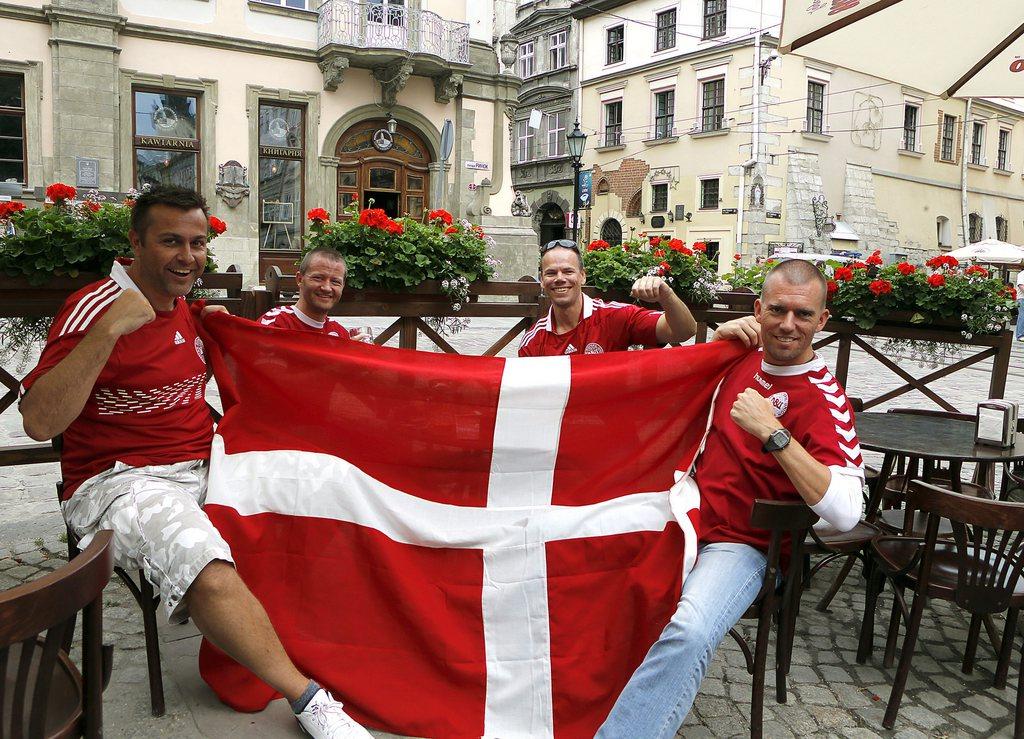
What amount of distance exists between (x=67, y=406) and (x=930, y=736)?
313 centimetres

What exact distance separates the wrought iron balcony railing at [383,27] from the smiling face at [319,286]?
1472 centimetres

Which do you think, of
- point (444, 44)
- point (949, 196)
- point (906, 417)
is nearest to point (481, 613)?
point (906, 417)

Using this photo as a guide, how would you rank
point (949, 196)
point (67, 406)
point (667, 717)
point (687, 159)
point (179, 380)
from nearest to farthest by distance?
point (667, 717), point (67, 406), point (179, 380), point (687, 159), point (949, 196)

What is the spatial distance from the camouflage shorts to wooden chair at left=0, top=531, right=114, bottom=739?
44 cm

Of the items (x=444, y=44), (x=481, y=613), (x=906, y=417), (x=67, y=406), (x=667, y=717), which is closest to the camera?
(x=667, y=717)

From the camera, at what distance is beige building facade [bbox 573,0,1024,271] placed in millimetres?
26969

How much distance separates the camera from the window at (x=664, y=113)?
1184 inches

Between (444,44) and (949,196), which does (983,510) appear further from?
(949,196)

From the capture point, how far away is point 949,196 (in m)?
31.6

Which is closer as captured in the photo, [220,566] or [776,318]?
[220,566]

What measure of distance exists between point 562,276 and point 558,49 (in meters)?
34.4

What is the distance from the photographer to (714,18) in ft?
92.9

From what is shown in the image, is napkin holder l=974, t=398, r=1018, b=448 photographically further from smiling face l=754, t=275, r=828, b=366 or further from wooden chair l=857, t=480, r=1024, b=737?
smiling face l=754, t=275, r=828, b=366

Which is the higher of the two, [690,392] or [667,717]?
[690,392]
